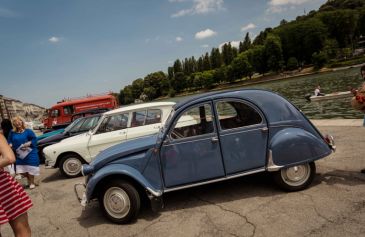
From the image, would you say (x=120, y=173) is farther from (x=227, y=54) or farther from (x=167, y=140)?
(x=227, y=54)

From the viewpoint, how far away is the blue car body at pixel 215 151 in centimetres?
515

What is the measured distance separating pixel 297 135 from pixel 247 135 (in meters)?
0.84

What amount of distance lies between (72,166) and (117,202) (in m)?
4.86

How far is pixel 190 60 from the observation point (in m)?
164

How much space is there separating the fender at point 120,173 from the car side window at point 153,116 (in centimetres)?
441

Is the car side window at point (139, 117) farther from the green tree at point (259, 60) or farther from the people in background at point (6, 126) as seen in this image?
the green tree at point (259, 60)

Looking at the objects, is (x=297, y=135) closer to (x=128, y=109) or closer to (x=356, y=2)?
(x=128, y=109)

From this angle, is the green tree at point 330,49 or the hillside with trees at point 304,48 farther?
the hillside with trees at point 304,48

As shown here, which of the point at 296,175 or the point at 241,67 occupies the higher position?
the point at 241,67

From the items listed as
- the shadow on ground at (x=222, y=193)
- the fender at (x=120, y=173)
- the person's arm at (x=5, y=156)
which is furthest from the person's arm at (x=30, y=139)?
the person's arm at (x=5, y=156)

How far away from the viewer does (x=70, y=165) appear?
9.43 metres

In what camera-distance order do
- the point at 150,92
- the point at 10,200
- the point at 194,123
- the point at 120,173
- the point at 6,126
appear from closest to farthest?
the point at 10,200
the point at 120,173
the point at 194,123
the point at 6,126
the point at 150,92

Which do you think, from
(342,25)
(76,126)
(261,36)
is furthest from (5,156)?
(261,36)

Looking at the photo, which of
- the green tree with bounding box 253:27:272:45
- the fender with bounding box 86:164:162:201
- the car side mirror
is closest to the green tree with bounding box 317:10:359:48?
the green tree with bounding box 253:27:272:45
